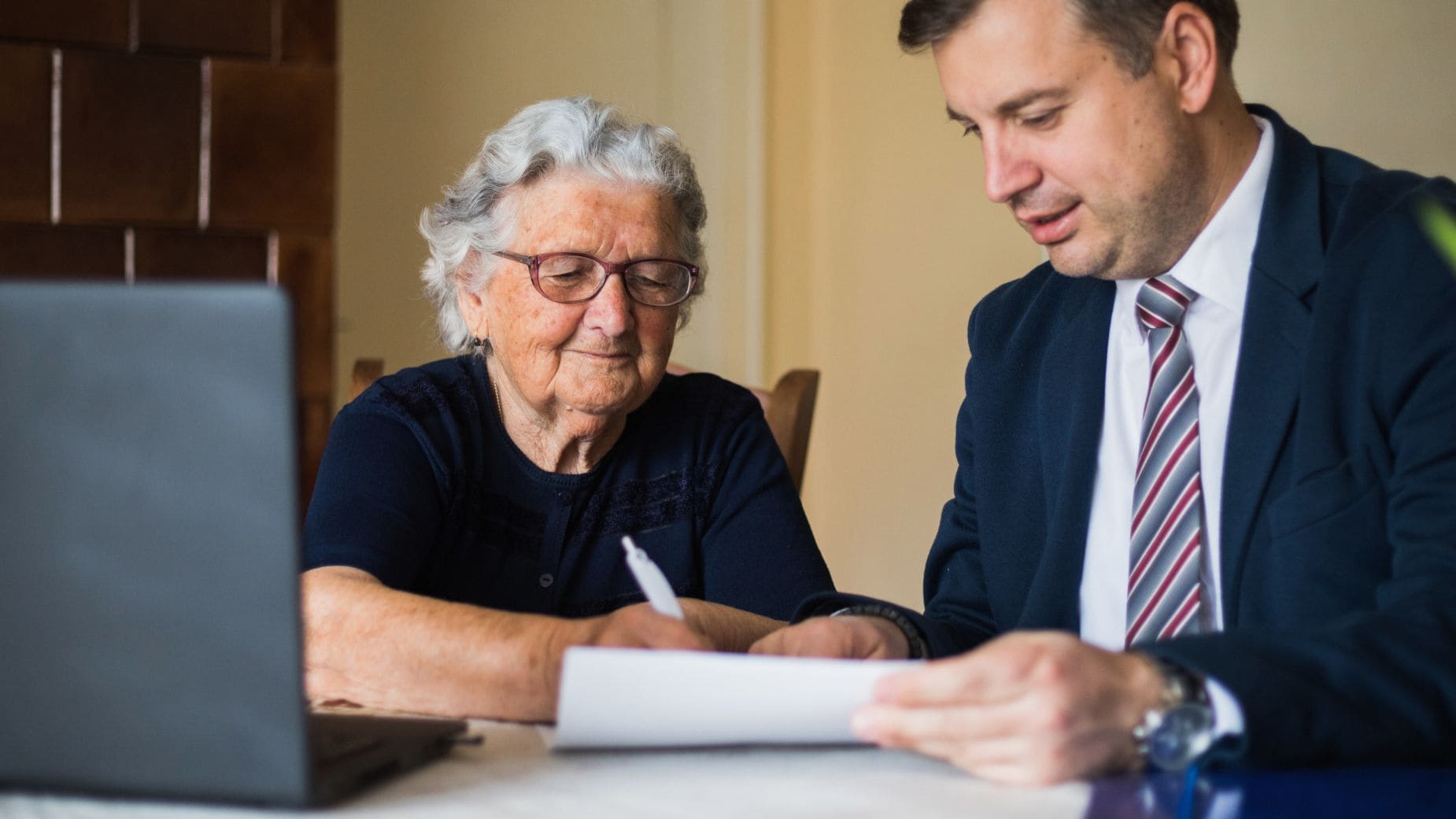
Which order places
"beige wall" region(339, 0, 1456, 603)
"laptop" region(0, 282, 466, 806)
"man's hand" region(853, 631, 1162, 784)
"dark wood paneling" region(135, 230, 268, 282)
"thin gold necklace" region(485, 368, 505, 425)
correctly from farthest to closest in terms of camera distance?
"beige wall" region(339, 0, 1456, 603)
"dark wood paneling" region(135, 230, 268, 282)
"thin gold necklace" region(485, 368, 505, 425)
"man's hand" region(853, 631, 1162, 784)
"laptop" region(0, 282, 466, 806)

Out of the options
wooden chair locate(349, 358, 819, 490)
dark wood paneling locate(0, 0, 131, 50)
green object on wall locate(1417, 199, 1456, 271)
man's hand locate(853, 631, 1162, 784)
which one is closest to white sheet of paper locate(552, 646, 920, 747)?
man's hand locate(853, 631, 1162, 784)

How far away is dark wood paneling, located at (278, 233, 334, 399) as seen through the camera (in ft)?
9.00

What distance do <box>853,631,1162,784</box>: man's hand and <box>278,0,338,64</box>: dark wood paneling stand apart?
7.50 ft

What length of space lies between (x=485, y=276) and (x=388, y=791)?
3.27 feet

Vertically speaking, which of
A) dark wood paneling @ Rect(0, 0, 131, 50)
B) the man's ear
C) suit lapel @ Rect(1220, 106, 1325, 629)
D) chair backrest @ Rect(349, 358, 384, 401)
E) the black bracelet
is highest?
dark wood paneling @ Rect(0, 0, 131, 50)

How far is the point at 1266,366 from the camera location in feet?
4.22

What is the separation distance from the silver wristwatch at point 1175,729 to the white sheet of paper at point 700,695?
0.16 metres

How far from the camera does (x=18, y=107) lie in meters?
2.59

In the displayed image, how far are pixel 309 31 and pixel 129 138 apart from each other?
413mm

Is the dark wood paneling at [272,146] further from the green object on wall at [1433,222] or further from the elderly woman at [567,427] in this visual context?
the green object on wall at [1433,222]

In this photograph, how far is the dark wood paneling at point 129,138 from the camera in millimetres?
2629

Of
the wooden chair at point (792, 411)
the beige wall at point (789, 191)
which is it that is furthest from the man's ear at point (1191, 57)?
the beige wall at point (789, 191)

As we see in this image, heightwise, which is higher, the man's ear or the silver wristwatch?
the man's ear

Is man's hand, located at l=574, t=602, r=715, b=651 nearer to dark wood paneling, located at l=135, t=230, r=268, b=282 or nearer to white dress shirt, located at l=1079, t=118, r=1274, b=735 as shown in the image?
white dress shirt, located at l=1079, t=118, r=1274, b=735
